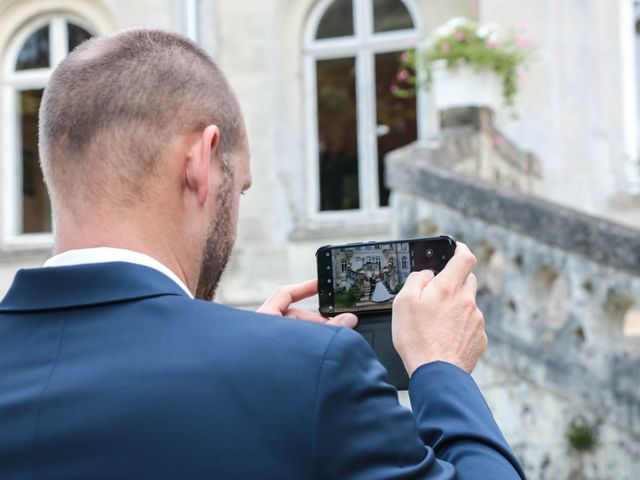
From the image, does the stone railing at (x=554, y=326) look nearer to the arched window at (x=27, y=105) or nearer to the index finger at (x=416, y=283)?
the index finger at (x=416, y=283)

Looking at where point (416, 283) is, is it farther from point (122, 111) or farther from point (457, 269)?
Result: point (122, 111)

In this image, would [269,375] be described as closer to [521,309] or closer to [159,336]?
[159,336]

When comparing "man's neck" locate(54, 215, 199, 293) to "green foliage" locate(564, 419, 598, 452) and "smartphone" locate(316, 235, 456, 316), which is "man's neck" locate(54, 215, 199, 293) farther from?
"green foliage" locate(564, 419, 598, 452)

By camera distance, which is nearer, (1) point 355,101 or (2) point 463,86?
(2) point 463,86

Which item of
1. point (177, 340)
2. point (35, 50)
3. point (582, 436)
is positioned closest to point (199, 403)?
point (177, 340)

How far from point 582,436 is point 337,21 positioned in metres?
6.84

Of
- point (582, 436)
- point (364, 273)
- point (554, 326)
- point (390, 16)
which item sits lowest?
point (582, 436)

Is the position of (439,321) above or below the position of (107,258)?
below

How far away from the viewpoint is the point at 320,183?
11484mm

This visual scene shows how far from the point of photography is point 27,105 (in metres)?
12.5

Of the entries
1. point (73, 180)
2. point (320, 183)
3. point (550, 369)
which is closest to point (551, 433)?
point (550, 369)

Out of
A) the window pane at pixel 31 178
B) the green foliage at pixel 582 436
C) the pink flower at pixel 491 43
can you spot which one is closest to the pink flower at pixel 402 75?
the pink flower at pixel 491 43

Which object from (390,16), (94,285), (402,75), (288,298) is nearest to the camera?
(94,285)

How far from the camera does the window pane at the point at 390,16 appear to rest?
37.3 ft
